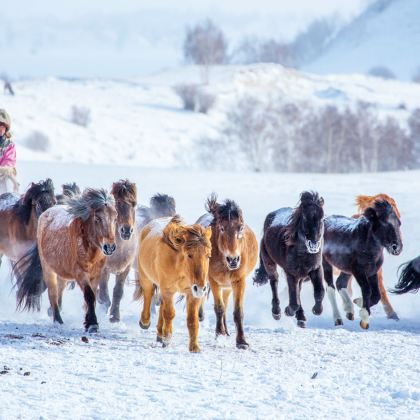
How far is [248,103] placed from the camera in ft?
189

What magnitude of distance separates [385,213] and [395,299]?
2.60 meters

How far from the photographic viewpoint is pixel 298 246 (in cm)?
980

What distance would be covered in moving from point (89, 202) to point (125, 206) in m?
0.90

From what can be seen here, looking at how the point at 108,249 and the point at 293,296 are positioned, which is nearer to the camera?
the point at 108,249

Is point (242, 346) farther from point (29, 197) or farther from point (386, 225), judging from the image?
point (29, 197)

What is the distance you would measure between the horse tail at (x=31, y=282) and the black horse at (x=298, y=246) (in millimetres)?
2754

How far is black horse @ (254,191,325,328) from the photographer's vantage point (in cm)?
928

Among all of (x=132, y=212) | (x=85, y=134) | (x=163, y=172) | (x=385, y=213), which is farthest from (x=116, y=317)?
(x=85, y=134)

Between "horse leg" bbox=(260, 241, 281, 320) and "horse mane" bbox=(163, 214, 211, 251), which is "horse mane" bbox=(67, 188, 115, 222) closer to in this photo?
"horse mane" bbox=(163, 214, 211, 251)

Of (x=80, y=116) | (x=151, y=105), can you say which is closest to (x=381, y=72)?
(x=151, y=105)

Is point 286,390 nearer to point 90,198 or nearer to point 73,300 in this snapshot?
point 90,198

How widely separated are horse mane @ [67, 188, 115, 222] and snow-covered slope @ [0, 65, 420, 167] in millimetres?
34440

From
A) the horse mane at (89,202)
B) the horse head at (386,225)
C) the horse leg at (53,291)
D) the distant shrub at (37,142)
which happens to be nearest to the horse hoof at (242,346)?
the horse mane at (89,202)


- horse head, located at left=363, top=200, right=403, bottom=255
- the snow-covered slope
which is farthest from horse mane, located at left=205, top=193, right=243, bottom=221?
the snow-covered slope
